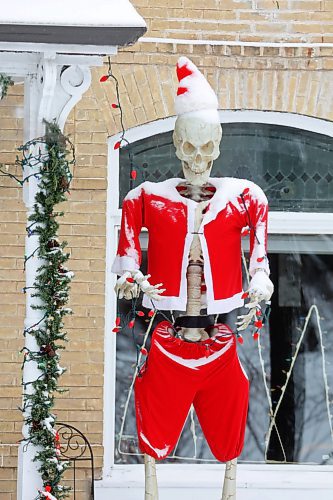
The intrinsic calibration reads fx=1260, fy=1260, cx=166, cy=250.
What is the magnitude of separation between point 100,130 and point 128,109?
238 mm

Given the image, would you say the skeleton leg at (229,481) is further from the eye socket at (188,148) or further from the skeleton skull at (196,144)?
the eye socket at (188,148)

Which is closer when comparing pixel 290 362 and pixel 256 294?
pixel 256 294

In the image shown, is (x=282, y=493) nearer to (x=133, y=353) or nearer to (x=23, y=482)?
(x=133, y=353)

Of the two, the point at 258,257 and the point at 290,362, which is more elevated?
the point at 258,257

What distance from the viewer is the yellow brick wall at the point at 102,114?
8.49m

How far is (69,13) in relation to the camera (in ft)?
20.4

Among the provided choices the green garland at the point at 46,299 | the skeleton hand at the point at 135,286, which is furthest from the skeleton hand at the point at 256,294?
the green garland at the point at 46,299

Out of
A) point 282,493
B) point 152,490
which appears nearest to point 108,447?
point 282,493

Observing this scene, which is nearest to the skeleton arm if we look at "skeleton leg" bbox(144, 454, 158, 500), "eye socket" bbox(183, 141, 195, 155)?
"eye socket" bbox(183, 141, 195, 155)

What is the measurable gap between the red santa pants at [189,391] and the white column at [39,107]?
0.62 meters

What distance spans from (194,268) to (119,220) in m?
1.98

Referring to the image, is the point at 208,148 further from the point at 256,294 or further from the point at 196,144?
the point at 256,294

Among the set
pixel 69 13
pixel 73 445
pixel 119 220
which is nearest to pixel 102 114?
pixel 119 220

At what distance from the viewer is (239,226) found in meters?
6.81
